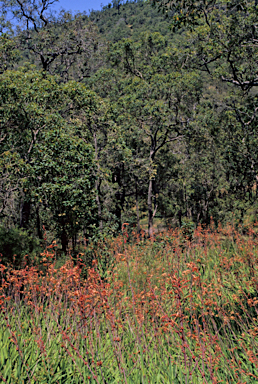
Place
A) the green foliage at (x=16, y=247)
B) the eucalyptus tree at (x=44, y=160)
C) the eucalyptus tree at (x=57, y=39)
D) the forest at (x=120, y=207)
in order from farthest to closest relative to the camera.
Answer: the eucalyptus tree at (x=57, y=39)
the eucalyptus tree at (x=44, y=160)
the green foliage at (x=16, y=247)
the forest at (x=120, y=207)

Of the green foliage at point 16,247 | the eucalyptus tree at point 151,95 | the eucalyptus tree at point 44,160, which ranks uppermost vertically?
the eucalyptus tree at point 151,95

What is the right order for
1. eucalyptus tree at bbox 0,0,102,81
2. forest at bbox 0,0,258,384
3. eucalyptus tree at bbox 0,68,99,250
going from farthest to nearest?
1. eucalyptus tree at bbox 0,0,102,81
2. eucalyptus tree at bbox 0,68,99,250
3. forest at bbox 0,0,258,384

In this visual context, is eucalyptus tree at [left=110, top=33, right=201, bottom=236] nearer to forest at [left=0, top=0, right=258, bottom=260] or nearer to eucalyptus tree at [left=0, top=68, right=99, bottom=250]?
forest at [left=0, top=0, right=258, bottom=260]

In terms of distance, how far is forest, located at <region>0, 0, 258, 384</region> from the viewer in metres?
2.80

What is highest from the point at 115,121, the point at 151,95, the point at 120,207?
the point at 151,95

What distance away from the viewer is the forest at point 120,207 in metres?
2.80

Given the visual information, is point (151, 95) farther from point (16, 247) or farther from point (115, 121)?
point (16, 247)

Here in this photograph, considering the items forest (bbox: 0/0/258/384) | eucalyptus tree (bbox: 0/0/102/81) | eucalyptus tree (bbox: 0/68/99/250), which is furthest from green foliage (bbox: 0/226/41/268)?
eucalyptus tree (bbox: 0/0/102/81)

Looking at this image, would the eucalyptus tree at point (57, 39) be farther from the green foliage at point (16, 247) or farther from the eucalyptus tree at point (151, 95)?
the green foliage at point (16, 247)

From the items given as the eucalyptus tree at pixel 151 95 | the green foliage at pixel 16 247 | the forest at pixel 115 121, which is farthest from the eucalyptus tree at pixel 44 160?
the eucalyptus tree at pixel 151 95

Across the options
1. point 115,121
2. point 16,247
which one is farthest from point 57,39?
point 16,247

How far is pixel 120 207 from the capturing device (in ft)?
59.0

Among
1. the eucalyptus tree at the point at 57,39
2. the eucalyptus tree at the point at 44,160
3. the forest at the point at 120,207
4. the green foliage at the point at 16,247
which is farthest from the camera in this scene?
the eucalyptus tree at the point at 57,39

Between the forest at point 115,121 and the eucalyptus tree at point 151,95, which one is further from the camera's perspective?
the eucalyptus tree at point 151,95
